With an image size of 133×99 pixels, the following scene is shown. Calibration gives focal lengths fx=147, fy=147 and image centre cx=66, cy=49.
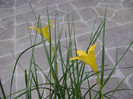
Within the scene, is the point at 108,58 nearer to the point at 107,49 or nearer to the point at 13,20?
the point at 107,49

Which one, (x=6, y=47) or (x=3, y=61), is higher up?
(x=6, y=47)

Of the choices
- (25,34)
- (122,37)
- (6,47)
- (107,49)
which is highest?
(25,34)

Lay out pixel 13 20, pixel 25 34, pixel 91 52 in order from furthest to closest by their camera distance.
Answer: pixel 13 20 → pixel 25 34 → pixel 91 52

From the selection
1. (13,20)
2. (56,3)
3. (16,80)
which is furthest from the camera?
(56,3)

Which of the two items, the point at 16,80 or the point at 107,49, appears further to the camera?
the point at 107,49

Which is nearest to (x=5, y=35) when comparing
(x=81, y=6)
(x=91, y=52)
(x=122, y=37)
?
(x=81, y=6)

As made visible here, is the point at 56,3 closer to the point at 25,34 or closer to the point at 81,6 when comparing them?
the point at 81,6
